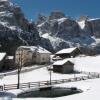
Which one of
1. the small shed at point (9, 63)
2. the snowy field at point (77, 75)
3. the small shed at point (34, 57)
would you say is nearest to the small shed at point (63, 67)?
the snowy field at point (77, 75)

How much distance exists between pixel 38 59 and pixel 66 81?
4913 centimetres

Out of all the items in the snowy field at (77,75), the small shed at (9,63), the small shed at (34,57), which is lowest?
the snowy field at (77,75)

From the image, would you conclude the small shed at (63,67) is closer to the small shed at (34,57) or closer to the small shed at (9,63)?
the small shed at (9,63)

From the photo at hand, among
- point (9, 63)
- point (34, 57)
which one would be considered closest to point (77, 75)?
point (9, 63)

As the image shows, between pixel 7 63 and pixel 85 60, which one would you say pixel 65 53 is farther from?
pixel 7 63

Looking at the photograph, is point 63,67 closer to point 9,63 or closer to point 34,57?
point 9,63

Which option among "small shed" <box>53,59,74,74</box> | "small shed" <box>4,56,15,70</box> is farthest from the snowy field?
"small shed" <box>4,56,15,70</box>

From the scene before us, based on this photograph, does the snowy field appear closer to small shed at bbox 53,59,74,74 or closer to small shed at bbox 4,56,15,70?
small shed at bbox 53,59,74,74

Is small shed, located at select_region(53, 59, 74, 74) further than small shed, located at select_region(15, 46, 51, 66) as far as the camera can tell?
No

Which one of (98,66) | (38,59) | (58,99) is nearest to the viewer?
(58,99)

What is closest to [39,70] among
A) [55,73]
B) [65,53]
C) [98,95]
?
[55,73]

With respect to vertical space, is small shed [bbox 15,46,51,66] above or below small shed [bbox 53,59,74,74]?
above

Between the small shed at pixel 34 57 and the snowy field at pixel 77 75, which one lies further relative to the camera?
the small shed at pixel 34 57

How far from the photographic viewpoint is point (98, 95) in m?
48.8
